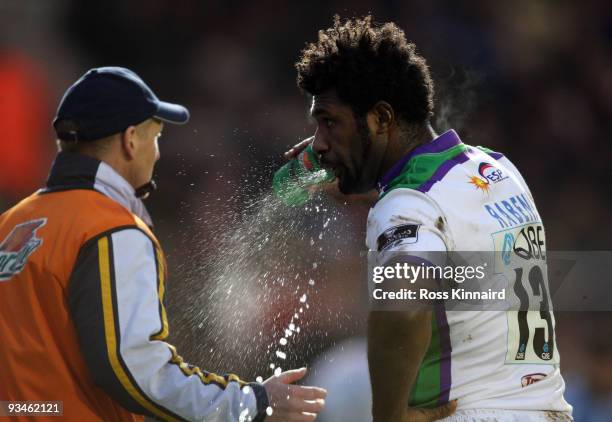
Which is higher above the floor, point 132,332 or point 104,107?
point 104,107

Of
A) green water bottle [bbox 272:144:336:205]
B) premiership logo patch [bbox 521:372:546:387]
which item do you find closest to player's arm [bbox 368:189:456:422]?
premiership logo patch [bbox 521:372:546:387]

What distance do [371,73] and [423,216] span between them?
71cm

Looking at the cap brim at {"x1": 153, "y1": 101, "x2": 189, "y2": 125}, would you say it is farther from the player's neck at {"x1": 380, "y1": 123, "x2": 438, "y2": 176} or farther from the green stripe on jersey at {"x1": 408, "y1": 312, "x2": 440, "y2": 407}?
the green stripe on jersey at {"x1": 408, "y1": 312, "x2": 440, "y2": 407}

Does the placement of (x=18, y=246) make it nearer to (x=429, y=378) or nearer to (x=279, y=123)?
(x=429, y=378)

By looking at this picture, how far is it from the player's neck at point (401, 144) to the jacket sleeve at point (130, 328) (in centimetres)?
100

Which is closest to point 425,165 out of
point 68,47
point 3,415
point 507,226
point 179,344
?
point 507,226

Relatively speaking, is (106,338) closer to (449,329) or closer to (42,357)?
Answer: (42,357)

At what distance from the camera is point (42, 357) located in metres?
2.68

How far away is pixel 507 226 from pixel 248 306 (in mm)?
3703

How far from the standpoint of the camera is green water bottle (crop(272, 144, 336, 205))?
4.00 m

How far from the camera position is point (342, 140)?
337 centimetres

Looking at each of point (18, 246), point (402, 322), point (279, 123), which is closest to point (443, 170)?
point (402, 322)

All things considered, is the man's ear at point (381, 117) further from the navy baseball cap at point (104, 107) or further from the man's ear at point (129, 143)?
the man's ear at point (129, 143)

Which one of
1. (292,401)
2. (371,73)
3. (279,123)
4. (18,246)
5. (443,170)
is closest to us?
(18,246)
